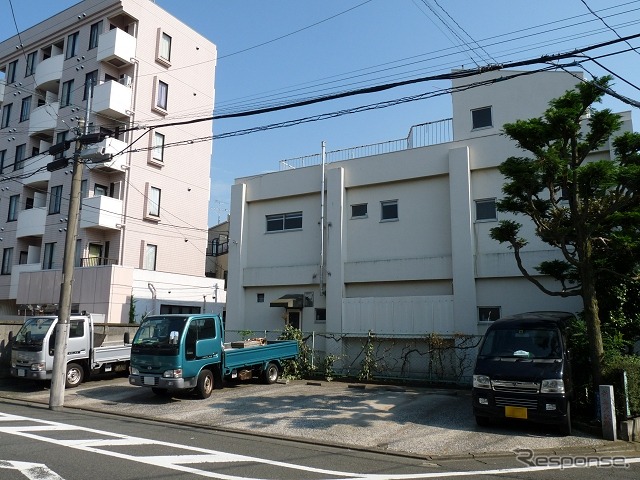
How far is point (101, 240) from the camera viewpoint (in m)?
27.9

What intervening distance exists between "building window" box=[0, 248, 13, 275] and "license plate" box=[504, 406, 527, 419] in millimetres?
30664

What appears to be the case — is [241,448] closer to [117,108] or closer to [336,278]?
[336,278]

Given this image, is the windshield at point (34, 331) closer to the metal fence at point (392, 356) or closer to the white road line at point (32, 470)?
the metal fence at point (392, 356)

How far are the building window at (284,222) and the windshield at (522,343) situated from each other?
988cm

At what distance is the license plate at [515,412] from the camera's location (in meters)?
9.54

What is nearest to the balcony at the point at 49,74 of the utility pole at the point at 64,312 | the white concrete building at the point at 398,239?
the white concrete building at the point at 398,239

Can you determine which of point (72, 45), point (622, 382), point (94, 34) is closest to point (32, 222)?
point (72, 45)

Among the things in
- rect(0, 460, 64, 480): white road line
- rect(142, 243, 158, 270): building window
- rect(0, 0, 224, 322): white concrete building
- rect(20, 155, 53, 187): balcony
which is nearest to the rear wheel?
rect(0, 460, 64, 480): white road line

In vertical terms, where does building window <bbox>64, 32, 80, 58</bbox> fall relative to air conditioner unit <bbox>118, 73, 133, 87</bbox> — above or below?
above

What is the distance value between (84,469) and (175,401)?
21.3 ft

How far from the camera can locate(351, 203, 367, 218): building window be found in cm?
1847

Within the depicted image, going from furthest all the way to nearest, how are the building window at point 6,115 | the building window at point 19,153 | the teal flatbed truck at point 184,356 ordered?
the building window at point 6,115
the building window at point 19,153
the teal flatbed truck at point 184,356

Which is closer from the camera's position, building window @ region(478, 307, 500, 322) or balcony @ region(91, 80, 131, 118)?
building window @ region(478, 307, 500, 322)

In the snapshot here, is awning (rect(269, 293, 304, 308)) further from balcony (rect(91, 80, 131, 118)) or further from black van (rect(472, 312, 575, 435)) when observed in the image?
balcony (rect(91, 80, 131, 118))
